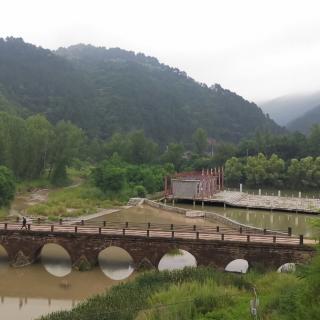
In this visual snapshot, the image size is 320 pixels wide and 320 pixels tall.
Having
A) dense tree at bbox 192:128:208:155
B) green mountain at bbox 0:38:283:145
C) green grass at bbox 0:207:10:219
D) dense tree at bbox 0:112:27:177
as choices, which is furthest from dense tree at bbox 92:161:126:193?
green mountain at bbox 0:38:283:145

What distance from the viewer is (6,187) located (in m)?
54.7

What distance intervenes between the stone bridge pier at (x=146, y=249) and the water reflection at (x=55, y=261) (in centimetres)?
94

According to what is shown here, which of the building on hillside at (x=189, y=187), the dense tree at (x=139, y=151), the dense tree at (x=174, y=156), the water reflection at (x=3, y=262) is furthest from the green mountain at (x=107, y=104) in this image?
the water reflection at (x=3, y=262)

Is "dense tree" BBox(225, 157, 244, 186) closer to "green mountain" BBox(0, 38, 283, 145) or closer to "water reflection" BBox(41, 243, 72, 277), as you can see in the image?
"water reflection" BBox(41, 243, 72, 277)

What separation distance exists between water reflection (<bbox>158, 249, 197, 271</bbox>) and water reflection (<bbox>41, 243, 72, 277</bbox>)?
23.2ft

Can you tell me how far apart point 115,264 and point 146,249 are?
3742 mm

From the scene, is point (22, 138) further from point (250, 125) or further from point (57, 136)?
point (250, 125)

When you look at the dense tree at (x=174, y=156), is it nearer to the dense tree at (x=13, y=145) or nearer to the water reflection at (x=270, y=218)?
the water reflection at (x=270, y=218)

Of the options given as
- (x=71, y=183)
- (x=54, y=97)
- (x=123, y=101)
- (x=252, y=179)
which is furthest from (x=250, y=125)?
(x=71, y=183)

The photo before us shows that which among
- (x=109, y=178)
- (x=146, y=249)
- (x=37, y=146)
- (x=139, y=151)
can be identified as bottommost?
(x=146, y=249)

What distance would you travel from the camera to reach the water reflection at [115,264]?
33.3 meters

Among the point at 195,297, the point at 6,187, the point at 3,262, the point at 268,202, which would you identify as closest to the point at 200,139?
the point at 268,202

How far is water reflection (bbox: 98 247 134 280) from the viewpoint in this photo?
33312mm

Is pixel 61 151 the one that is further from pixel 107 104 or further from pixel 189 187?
pixel 107 104
